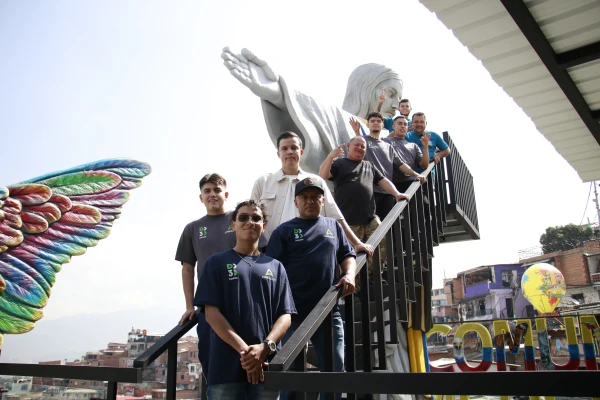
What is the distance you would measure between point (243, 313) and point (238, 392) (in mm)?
315

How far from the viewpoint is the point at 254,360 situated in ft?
6.49

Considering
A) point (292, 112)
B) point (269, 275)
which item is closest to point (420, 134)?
point (292, 112)

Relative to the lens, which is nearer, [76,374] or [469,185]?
[76,374]

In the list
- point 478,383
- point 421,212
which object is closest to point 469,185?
point 421,212

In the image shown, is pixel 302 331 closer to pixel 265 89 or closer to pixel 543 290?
pixel 265 89

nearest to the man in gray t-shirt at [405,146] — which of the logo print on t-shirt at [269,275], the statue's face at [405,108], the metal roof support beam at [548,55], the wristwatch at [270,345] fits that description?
the statue's face at [405,108]

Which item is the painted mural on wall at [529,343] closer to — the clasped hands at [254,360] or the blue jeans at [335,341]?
the blue jeans at [335,341]

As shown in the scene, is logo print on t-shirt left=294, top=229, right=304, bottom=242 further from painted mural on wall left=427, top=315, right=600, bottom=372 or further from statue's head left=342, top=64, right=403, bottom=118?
statue's head left=342, top=64, right=403, bottom=118

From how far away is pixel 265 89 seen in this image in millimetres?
5117

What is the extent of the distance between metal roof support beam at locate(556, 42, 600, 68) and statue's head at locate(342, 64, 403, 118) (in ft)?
13.5

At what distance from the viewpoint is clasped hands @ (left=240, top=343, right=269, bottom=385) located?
1977 millimetres

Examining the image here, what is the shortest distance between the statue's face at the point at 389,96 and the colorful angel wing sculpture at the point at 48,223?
3332mm

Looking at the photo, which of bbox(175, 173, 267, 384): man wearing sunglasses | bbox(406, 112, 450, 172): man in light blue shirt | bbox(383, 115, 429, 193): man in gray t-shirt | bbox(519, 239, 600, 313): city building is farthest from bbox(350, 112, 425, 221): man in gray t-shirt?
bbox(519, 239, 600, 313): city building

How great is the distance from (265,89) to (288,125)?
58 centimetres
